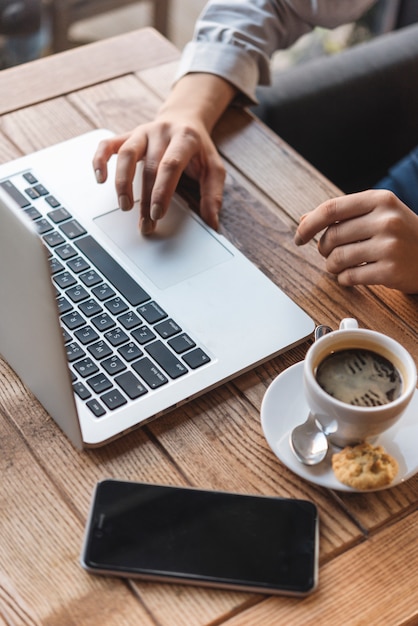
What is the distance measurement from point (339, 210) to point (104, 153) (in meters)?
0.27

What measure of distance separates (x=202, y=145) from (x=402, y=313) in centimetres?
31

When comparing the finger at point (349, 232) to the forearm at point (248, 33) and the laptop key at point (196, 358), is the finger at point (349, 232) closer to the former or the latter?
the laptop key at point (196, 358)

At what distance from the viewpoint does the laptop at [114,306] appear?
61cm

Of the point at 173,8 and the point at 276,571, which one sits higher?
the point at 276,571

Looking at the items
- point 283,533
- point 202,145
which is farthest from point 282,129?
point 283,533

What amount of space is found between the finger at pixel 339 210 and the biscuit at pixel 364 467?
264 millimetres

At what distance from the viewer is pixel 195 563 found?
0.57 metres

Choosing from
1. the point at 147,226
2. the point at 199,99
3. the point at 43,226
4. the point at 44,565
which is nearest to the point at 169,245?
the point at 147,226

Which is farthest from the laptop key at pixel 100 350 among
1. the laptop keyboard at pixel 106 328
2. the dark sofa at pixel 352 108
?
the dark sofa at pixel 352 108

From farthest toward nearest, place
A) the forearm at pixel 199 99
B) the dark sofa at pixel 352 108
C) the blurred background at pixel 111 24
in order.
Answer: the blurred background at pixel 111 24, the dark sofa at pixel 352 108, the forearm at pixel 199 99

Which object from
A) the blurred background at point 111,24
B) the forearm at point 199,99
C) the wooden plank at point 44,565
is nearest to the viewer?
the wooden plank at point 44,565

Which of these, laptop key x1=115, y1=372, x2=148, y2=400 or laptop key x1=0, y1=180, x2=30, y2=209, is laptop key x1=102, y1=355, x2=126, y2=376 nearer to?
laptop key x1=115, y1=372, x2=148, y2=400

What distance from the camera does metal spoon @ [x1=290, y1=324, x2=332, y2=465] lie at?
64cm

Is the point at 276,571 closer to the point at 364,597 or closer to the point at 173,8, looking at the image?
the point at 364,597
